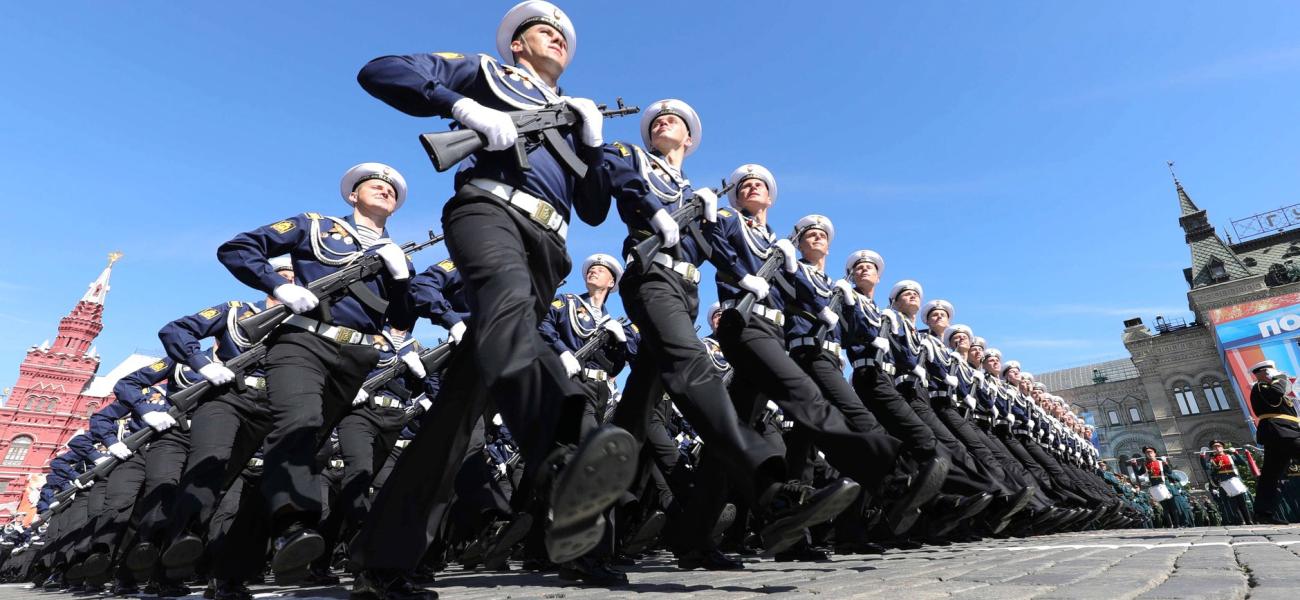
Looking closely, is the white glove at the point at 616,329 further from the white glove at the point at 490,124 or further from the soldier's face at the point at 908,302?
the white glove at the point at 490,124

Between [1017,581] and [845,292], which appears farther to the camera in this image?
[845,292]

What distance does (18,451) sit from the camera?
5956 centimetres

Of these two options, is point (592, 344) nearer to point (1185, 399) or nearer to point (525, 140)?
point (525, 140)

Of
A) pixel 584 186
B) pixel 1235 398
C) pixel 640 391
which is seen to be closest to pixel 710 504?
pixel 640 391

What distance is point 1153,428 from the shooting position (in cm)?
4947

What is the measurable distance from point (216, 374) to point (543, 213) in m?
3.84

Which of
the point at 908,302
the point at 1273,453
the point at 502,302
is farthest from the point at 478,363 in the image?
the point at 1273,453

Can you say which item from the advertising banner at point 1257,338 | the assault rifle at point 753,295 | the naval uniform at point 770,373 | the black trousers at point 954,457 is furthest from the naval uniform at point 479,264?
the advertising banner at point 1257,338

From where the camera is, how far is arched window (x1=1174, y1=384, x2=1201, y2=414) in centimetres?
4478

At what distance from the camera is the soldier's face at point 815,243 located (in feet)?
20.8

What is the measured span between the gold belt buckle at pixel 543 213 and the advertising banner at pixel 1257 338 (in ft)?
160

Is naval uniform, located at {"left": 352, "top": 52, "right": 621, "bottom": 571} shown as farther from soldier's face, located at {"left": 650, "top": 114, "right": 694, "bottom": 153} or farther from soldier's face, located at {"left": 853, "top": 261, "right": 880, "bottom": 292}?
soldier's face, located at {"left": 853, "top": 261, "right": 880, "bottom": 292}

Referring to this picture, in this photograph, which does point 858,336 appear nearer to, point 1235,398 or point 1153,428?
point 1235,398

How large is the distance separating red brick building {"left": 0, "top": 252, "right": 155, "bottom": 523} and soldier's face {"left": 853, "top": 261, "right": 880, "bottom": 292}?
66.2 m
